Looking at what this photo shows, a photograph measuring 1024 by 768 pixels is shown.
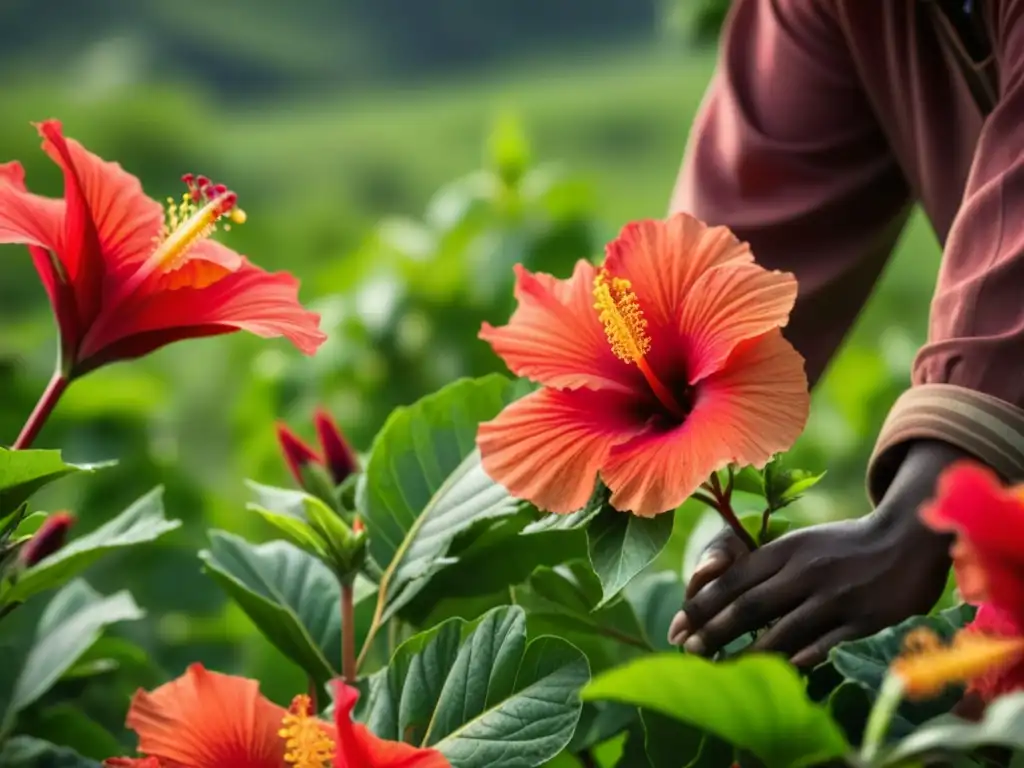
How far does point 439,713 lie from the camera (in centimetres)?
37

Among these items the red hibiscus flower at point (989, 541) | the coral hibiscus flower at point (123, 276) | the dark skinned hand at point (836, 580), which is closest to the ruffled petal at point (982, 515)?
the red hibiscus flower at point (989, 541)

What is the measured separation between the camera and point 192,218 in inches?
17.1

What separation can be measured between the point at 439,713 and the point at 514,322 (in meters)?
0.11

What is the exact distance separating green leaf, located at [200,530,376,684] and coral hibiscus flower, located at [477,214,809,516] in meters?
0.12

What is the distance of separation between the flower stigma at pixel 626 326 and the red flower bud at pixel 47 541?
8.9 inches

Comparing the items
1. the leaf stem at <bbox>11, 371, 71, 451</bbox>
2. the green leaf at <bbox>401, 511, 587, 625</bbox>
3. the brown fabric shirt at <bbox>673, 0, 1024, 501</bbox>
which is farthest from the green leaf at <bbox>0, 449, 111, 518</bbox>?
the brown fabric shirt at <bbox>673, 0, 1024, 501</bbox>

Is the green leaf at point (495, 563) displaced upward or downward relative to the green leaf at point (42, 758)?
upward

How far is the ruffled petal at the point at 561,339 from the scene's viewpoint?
391 mm

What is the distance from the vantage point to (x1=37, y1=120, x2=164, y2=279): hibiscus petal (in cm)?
42

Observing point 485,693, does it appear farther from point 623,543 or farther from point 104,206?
point 104,206

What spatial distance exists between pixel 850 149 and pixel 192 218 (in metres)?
0.30

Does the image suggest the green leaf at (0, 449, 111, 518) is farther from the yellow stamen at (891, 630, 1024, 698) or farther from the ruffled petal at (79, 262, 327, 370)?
the yellow stamen at (891, 630, 1024, 698)

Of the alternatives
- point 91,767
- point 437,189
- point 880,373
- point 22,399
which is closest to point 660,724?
point 91,767

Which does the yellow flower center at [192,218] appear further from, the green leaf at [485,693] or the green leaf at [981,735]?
the green leaf at [981,735]
